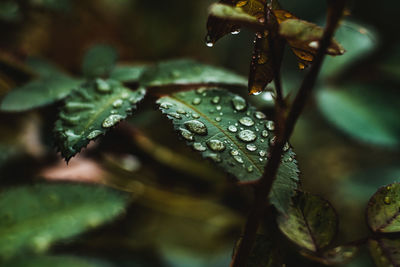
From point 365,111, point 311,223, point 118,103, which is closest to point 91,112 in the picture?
point 118,103

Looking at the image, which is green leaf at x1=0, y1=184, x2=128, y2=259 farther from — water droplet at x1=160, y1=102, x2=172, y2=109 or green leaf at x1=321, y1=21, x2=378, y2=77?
green leaf at x1=321, y1=21, x2=378, y2=77

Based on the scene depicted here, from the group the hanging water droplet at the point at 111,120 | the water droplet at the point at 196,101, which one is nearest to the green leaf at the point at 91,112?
the hanging water droplet at the point at 111,120

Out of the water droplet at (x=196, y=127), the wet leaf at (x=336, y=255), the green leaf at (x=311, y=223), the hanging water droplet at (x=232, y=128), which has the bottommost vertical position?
the wet leaf at (x=336, y=255)

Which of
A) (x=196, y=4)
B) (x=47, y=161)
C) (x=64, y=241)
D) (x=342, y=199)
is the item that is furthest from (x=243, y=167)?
(x=196, y=4)

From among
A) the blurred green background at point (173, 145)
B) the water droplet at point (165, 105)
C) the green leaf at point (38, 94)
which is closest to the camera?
the water droplet at point (165, 105)

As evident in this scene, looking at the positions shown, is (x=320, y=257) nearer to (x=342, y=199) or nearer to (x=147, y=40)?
(x=342, y=199)

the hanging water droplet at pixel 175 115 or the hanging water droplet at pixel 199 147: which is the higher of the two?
the hanging water droplet at pixel 199 147

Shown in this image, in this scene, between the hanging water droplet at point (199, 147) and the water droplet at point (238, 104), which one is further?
the water droplet at point (238, 104)

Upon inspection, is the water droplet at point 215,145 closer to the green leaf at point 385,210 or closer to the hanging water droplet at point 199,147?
the hanging water droplet at point 199,147

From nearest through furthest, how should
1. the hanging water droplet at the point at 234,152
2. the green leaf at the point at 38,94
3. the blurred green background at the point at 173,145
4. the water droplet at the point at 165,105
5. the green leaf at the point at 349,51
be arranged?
the hanging water droplet at the point at 234,152, the water droplet at the point at 165,105, the green leaf at the point at 38,94, the blurred green background at the point at 173,145, the green leaf at the point at 349,51
